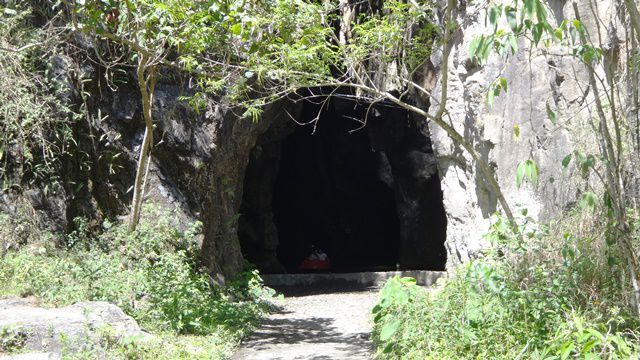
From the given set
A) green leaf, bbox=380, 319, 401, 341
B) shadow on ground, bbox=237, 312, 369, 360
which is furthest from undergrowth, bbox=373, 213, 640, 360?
shadow on ground, bbox=237, 312, 369, 360

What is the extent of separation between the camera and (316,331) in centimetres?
971

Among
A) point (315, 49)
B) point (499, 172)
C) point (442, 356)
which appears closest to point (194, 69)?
point (315, 49)

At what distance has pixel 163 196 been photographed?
35.9 ft

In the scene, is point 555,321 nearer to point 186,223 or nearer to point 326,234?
point 186,223

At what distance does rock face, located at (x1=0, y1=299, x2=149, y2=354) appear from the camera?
611cm

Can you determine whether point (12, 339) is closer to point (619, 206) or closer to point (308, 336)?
point (308, 336)

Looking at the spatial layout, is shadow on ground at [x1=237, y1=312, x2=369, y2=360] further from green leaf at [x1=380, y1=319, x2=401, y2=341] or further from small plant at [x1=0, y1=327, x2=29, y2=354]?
small plant at [x1=0, y1=327, x2=29, y2=354]

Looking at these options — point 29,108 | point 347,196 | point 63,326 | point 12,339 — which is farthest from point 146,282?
point 347,196

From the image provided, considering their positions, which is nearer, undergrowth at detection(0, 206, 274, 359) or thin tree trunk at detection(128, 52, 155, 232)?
undergrowth at detection(0, 206, 274, 359)

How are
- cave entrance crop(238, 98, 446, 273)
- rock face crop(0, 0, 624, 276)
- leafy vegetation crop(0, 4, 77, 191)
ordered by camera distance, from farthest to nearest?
1. cave entrance crop(238, 98, 446, 273)
2. leafy vegetation crop(0, 4, 77, 191)
3. rock face crop(0, 0, 624, 276)

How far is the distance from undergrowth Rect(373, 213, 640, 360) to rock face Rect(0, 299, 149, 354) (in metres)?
2.42

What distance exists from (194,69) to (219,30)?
851 millimetres

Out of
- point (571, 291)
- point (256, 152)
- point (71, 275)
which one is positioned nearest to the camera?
point (571, 291)

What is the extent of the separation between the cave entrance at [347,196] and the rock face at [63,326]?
12.2m
